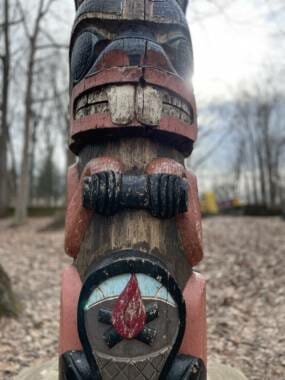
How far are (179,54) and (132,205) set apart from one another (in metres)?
1.14

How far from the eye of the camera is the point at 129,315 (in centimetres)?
224

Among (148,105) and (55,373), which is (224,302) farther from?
(148,105)

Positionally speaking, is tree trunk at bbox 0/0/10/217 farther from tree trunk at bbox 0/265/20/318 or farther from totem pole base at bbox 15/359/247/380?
totem pole base at bbox 15/359/247/380

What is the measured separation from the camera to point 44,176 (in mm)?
31031

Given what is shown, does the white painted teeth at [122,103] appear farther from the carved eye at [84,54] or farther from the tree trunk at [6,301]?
the tree trunk at [6,301]

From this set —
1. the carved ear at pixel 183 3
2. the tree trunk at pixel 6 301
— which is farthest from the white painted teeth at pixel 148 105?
the tree trunk at pixel 6 301

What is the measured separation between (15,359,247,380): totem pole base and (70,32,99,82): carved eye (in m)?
2.48

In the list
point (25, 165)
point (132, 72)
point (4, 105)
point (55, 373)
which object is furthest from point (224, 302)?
→ point (4, 105)

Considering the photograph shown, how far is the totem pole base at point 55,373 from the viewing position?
11.0 feet

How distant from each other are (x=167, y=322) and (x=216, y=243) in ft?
23.8

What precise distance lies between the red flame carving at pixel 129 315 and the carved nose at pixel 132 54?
1.41 m

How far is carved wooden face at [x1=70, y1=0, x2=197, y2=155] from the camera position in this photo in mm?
2490

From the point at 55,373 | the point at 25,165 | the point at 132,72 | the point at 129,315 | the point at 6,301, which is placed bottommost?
the point at 55,373

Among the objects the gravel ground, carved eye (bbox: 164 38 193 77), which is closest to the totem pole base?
the gravel ground
